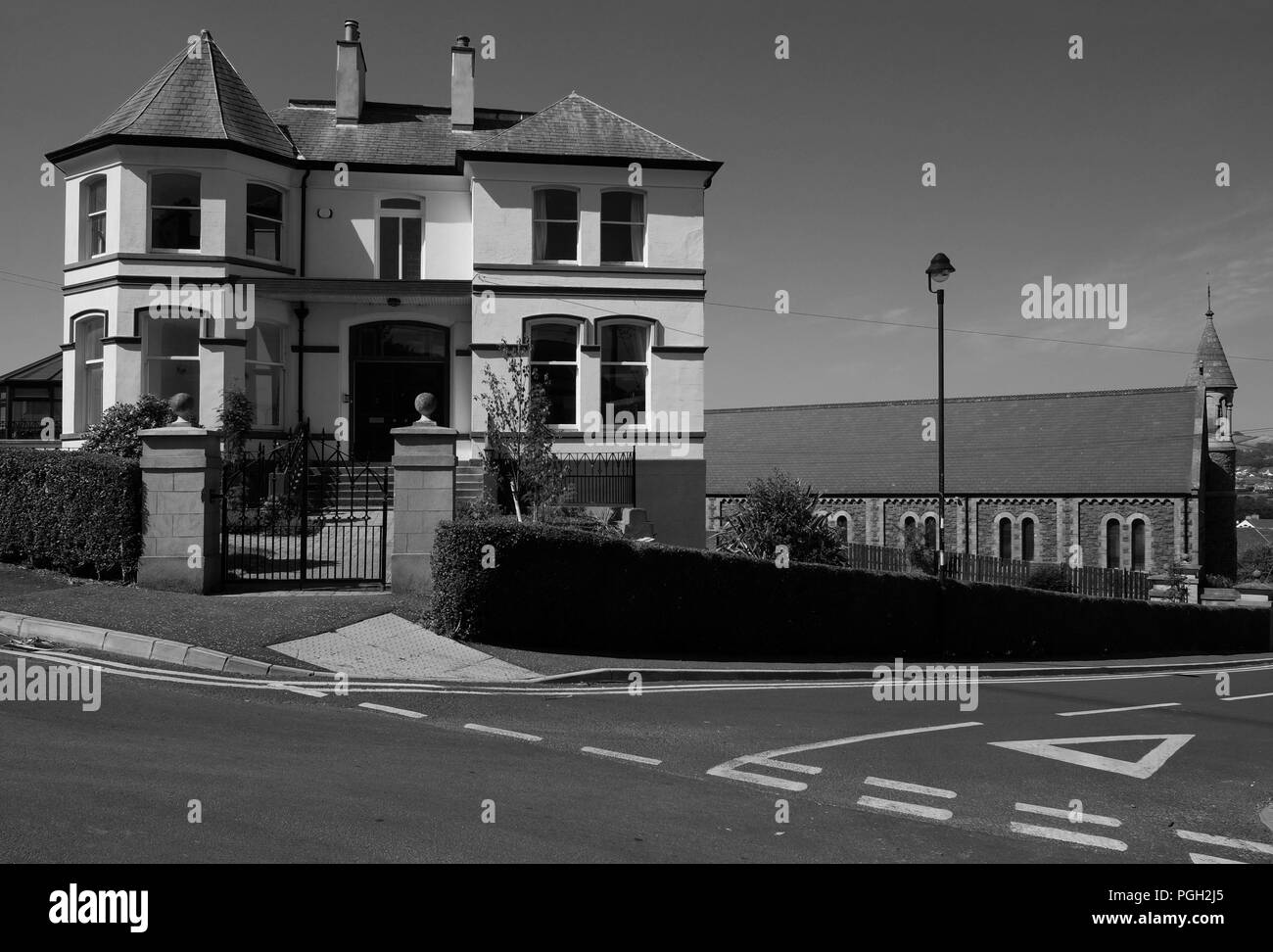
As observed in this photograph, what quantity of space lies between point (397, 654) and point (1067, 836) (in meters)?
7.61

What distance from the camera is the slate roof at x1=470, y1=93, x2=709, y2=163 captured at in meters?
22.9

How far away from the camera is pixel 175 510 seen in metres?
13.6

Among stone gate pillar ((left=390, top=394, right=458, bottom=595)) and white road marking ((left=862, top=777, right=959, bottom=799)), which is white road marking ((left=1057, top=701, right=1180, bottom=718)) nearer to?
white road marking ((left=862, top=777, right=959, bottom=799))

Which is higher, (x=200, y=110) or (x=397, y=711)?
(x=200, y=110)

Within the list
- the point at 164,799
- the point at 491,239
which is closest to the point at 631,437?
the point at 491,239

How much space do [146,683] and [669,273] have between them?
53.5 ft

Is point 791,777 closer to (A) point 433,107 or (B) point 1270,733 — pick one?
(B) point 1270,733

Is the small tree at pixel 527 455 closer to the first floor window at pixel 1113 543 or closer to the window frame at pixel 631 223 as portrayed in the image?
the window frame at pixel 631 223

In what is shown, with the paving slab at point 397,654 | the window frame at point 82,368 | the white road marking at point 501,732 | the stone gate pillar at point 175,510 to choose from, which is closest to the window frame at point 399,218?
the window frame at point 82,368

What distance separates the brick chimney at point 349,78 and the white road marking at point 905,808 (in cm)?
2360

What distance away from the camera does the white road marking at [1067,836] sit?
6406mm

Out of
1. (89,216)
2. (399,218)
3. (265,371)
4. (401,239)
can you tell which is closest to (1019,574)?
(401,239)

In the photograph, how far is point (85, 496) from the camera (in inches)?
544

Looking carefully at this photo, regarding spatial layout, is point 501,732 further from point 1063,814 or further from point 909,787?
point 1063,814
